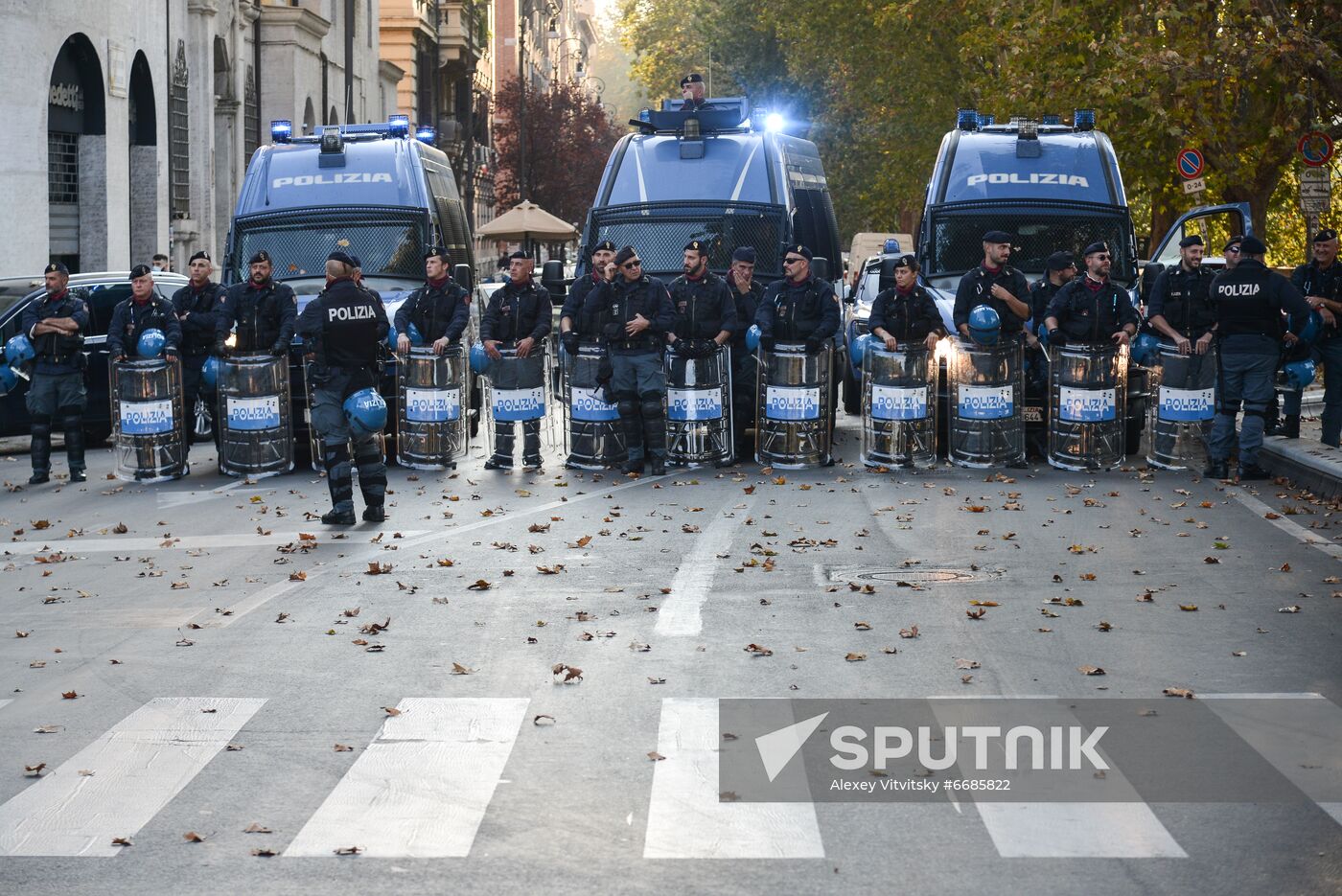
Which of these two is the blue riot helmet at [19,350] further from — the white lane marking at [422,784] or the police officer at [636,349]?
the white lane marking at [422,784]

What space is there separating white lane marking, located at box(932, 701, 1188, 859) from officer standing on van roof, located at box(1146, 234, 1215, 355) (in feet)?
34.2

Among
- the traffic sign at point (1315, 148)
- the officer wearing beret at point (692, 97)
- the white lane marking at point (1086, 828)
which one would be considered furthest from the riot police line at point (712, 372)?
the white lane marking at point (1086, 828)

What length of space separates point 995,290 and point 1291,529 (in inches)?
167

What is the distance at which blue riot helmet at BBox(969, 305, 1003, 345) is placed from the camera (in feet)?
52.4

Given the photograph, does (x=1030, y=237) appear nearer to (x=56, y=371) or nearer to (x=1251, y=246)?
(x=1251, y=246)

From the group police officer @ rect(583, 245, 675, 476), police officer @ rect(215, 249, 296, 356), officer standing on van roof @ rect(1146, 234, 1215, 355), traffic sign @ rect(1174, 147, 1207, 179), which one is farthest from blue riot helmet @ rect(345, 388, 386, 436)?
traffic sign @ rect(1174, 147, 1207, 179)

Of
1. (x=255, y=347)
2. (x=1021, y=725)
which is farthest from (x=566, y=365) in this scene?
(x=1021, y=725)

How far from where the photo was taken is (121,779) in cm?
651

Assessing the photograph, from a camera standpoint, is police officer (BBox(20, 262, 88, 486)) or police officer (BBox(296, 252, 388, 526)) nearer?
police officer (BBox(296, 252, 388, 526))

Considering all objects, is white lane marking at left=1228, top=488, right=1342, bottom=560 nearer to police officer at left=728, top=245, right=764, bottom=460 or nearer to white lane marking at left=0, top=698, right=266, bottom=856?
police officer at left=728, top=245, right=764, bottom=460

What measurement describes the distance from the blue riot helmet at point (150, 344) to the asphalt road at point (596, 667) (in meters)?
1.50

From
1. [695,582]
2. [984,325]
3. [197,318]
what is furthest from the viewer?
[197,318]

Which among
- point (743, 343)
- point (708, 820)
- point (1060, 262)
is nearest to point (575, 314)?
point (743, 343)

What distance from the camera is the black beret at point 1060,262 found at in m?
16.6
